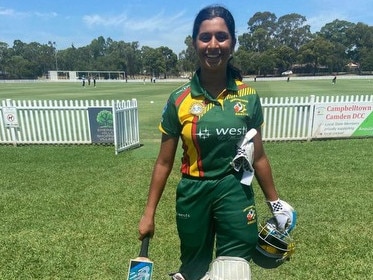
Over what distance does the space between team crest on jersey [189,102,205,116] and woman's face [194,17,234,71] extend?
0.23 m

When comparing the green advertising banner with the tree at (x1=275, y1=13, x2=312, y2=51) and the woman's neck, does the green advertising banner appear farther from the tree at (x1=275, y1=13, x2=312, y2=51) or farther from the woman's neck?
the tree at (x1=275, y1=13, x2=312, y2=51)

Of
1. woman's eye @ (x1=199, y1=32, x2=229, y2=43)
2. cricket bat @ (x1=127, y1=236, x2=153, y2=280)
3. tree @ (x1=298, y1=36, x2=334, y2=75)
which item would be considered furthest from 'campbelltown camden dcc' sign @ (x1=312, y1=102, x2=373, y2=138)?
tree @ (x1=298, y1=36, x2=334, y2=75)

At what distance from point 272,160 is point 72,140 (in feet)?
18.9

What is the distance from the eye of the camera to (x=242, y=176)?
6.98 feet

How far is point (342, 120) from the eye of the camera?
10445mm

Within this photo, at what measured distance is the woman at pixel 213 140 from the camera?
2051mm

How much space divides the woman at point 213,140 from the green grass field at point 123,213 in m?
1.63

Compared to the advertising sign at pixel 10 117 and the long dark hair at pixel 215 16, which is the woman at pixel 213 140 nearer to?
the long dark hair at pixel 215 16

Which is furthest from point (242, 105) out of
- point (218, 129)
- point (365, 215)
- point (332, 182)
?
point (332, 182)

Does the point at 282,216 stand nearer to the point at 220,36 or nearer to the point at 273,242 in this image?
the point at 273,242

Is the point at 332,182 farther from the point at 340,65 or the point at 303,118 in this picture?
the point at 340,65

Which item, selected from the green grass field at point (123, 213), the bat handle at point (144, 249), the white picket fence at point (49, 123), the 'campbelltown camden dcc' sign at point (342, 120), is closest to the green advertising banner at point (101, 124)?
the white picket fence at point (49, 123)

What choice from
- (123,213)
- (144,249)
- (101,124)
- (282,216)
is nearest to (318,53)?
(101,124)

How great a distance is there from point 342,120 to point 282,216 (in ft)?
30.1
